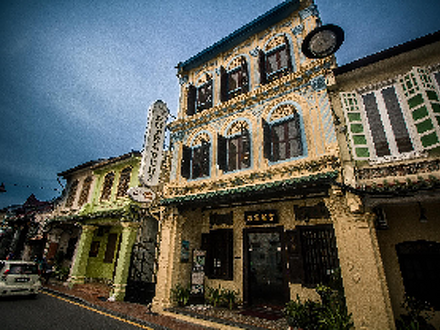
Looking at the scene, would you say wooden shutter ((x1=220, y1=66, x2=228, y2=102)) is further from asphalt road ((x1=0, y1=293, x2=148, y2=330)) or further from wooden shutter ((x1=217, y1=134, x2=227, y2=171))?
asphalt road ((x1=0, y1=293, x2=148, y2=330))

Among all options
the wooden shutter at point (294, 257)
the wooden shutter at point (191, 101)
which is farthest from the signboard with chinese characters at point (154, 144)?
the wooden shutter at point (294, 257)

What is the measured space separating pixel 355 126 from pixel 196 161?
6635 mm

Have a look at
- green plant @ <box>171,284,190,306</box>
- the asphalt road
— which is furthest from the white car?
green plant @ <box>171,284,190,306</box>

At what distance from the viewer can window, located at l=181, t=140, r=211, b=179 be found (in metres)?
10.0

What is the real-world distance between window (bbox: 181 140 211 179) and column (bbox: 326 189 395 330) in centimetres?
566

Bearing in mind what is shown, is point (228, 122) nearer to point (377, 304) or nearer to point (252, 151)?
point (252, 151)

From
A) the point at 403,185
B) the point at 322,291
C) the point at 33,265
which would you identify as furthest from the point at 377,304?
the point at 33,265

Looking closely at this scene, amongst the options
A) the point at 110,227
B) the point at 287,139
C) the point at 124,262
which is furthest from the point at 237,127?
the point at 110,227

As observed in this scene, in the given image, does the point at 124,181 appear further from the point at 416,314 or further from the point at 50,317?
the point at 416,314

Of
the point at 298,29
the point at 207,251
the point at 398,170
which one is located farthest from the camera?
the point at 207,251

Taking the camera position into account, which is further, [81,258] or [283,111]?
[81,258]

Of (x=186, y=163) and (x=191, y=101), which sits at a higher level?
(x=191, y=101)

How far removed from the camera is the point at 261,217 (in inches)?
350

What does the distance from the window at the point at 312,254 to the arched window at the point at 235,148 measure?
132 inches
